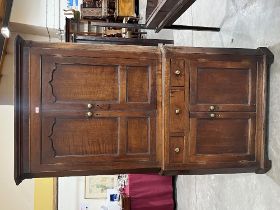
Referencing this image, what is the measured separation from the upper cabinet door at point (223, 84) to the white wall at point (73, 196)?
4264 mm

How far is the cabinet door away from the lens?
2188mm

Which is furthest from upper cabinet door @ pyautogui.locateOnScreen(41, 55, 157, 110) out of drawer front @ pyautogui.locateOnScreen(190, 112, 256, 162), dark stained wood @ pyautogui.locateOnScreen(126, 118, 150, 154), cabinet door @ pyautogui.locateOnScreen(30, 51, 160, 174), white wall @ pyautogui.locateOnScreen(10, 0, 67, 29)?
white wall @ pyautogui.locateOnScreen(10, 0, 67, 29)

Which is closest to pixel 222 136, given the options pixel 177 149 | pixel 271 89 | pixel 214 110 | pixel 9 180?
pixel 214 110

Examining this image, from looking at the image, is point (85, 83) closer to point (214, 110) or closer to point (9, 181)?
point (214, 110)

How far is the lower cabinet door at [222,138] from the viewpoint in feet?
7.72

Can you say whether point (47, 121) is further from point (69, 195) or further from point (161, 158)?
point (69, 195)

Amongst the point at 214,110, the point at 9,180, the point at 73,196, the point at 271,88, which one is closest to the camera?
the point at 214,110

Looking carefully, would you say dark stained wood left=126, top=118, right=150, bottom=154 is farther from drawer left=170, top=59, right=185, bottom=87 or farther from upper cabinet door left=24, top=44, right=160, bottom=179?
drawer left=170, top=59, right=185, bottom=87

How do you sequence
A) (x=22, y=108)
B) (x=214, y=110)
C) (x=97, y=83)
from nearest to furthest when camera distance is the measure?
(x=22, y=108)
(x=97, y=83)
(x=214, y=110)

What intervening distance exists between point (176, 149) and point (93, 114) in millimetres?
633

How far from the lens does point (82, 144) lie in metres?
2.23

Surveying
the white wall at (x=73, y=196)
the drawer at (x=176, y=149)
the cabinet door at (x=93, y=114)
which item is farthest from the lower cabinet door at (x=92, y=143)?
the white wall at (x=73, y=196)

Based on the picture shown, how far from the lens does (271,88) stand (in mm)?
2512

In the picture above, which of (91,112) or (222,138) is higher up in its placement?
(91,112)
